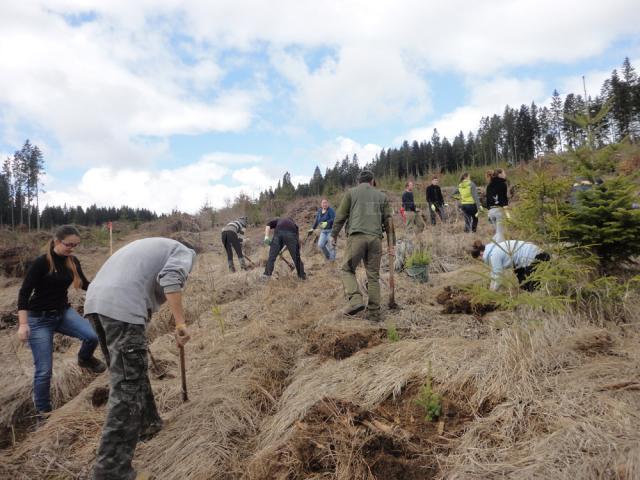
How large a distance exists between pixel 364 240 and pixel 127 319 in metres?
2.87

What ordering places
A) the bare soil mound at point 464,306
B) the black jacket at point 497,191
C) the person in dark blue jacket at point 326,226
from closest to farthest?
the bare soil mound at point 464,306 → the black jacket at point 497,191 → the person in dark blue jacket at point 326,226

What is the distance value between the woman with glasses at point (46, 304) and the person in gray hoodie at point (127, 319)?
120 centimetres

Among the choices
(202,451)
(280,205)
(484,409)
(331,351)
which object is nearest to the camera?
(484,409)

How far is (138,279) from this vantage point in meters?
2.56

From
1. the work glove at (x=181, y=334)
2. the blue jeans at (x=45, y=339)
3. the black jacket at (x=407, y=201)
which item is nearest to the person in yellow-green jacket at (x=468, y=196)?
the black jacket at (x=407, y=201)

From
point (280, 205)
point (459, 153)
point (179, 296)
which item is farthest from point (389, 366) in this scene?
point (459, 153)

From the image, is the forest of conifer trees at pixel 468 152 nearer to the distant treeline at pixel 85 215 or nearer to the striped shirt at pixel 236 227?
the distant treeline at pixel 85 215

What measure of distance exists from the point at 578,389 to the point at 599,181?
7.87ft

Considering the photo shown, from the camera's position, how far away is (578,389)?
236 centimetres

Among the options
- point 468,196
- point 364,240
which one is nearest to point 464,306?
point 364,240

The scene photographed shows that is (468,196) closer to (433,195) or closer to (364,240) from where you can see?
(433,195)

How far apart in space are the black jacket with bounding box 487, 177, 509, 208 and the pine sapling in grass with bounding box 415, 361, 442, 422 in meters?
6.13

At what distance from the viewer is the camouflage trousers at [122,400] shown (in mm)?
2328

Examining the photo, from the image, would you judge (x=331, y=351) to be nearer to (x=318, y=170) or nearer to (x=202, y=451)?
(x=202, y=451)
